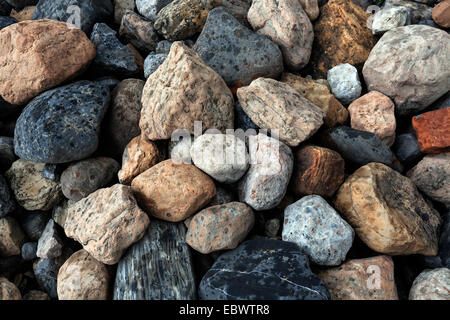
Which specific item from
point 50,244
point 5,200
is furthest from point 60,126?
point 50,244

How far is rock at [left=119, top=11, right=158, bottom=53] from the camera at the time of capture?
3342 millimetres

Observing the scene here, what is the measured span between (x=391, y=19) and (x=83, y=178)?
3.11 m

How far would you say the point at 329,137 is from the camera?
9.00 feet

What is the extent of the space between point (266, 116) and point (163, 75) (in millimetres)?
Result: 891

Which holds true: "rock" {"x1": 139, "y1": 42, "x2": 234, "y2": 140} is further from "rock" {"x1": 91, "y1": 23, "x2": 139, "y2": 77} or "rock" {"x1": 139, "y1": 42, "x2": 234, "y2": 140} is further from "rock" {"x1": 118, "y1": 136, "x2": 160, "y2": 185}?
"rock" {"x1": 91, "y1": 23, "x2": 139, "y2": 77}

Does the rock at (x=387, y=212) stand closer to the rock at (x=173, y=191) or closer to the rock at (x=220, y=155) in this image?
the rock at (x=220, y=155)

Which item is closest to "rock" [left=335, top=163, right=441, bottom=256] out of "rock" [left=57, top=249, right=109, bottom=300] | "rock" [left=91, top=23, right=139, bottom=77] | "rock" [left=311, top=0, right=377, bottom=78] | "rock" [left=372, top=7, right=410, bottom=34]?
"rock" [left=311, top=0, right=377, bottom=78]

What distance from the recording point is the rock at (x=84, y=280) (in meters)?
2.23

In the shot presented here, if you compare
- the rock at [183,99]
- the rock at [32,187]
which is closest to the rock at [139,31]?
the rock at [183,99]

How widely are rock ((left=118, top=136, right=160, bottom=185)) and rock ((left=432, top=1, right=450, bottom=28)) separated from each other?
116 inches

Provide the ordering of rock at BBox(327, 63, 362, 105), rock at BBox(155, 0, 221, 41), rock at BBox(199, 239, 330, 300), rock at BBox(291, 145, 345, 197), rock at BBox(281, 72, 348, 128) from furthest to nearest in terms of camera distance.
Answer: rock at BBox(155, 0, 221, 41)
rock at BBox(327, 63, 362, 105)
rock at BBox(281, 72, 348, 128)
rock at BBox(291, 145, 345, 197)
rock at BBox(199, 239, 330, 300)

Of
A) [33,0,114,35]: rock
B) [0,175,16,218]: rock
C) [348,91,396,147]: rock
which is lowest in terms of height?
[0,175,16,218]: rock

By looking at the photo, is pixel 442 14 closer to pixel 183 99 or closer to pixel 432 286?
pixel 432 286

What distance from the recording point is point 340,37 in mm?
3217
